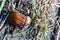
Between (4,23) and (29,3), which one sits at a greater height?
(29,3)

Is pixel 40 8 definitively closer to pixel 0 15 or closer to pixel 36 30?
pixel 36 30

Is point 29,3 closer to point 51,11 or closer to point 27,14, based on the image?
point 27,14

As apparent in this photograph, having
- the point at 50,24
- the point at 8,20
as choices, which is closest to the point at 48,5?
the point at 50,24

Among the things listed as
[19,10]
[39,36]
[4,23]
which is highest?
[19,10]

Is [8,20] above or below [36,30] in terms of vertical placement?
above

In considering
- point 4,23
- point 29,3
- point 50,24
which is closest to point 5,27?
point 4,23
